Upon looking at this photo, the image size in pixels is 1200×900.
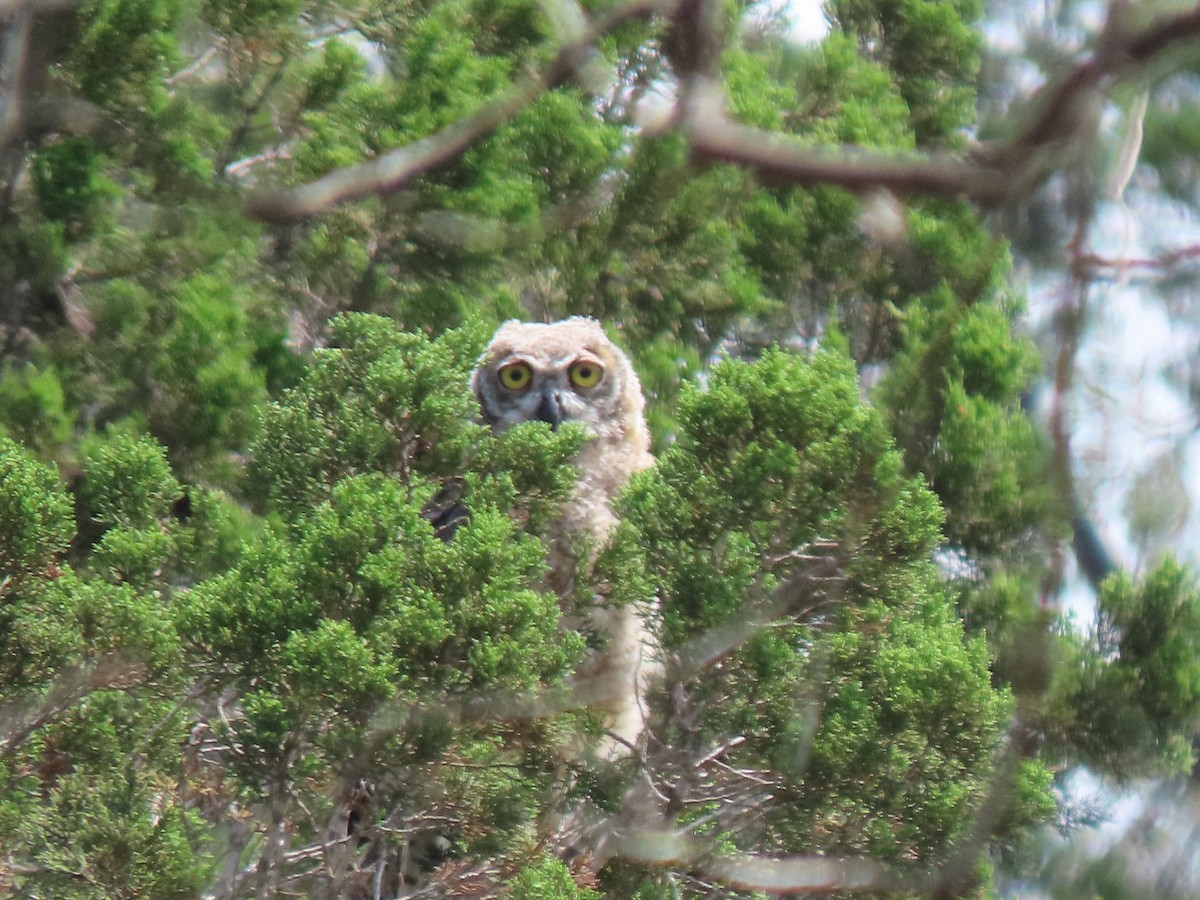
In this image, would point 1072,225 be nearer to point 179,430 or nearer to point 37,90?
point 179,430

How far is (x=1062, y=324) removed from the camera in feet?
6.44

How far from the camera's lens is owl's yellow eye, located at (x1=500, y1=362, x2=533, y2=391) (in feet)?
16.8

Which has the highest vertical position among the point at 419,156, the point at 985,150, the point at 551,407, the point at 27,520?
the point at 985,150

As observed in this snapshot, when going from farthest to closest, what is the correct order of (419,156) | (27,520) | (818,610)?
(419,156) < (818,610) < (27,520)

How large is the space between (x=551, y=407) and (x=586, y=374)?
0.18m

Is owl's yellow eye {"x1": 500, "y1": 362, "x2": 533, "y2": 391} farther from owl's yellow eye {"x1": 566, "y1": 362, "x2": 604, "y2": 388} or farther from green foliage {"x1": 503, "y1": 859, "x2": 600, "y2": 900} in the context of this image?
green foliage {"x1": 503, "y1": 859, "x2": 600, "y2": 900}

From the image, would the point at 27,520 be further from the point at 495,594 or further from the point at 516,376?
the point at 516,376

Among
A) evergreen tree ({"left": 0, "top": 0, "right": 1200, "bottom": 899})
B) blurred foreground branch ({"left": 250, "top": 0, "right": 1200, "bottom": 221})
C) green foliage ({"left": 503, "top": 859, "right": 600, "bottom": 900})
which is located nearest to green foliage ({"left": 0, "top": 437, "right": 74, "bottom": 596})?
evergreen tree ({"left": 0, "top": 0, "right": 1200, "bottom": 899})

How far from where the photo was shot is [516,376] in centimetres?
517

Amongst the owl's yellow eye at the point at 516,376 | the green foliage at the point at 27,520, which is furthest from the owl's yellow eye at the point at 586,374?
the green foliage at the point at 27,520

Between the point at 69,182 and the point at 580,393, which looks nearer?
the point at 69,182

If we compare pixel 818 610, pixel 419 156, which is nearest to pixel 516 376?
pixel 419 156

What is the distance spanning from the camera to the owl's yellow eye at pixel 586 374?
16.8ft

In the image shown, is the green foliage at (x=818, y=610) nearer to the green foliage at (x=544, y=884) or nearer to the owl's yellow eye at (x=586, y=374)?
the green foliage at (x=544, y=884)
